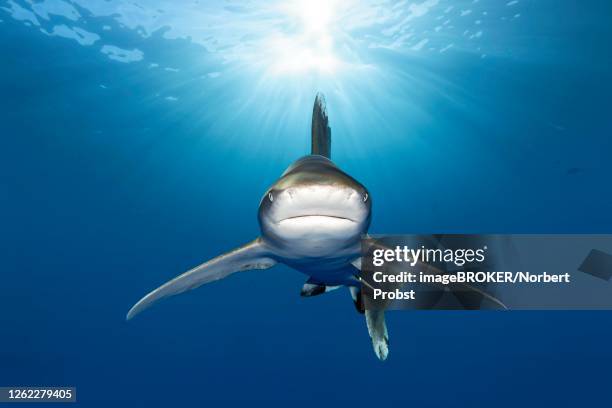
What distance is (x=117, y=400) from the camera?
4606cm

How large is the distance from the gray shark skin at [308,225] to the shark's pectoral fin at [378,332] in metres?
1.68

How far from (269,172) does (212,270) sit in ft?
114

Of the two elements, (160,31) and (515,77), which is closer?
(160,31)

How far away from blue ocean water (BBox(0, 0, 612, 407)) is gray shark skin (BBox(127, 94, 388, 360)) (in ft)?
A: 45.4

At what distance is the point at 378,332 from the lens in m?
6.64

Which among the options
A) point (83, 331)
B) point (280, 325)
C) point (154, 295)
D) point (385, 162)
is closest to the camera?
point (154, 295)

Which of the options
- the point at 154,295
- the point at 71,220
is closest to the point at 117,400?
the point at 71,220

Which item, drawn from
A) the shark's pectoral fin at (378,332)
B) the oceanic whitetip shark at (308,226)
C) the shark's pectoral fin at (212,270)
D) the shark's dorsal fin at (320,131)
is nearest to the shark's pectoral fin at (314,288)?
the shark's pectoral fin at (378,332)

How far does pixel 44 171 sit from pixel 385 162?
32306mm

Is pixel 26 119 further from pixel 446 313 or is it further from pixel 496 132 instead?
pixel 446 313

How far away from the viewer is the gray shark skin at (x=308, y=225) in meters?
3.00

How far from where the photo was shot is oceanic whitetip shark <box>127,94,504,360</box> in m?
3.00

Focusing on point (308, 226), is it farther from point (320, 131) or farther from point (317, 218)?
point (320, 131)

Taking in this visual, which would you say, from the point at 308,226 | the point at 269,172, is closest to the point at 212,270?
the point at 308,226
